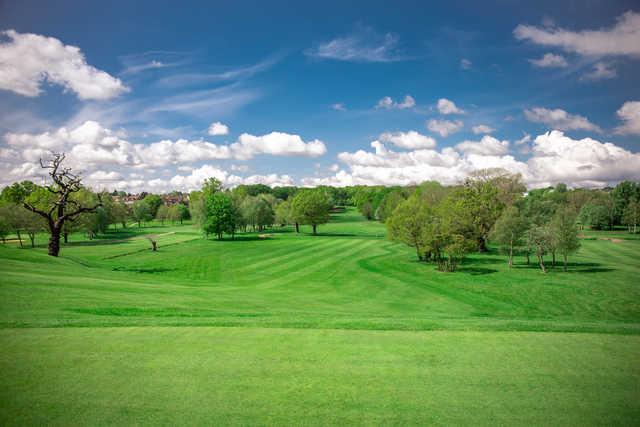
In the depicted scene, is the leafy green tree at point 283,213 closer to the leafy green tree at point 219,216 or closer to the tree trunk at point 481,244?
the leafy green tree at point 219,216

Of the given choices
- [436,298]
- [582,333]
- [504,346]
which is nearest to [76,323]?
[504,346]

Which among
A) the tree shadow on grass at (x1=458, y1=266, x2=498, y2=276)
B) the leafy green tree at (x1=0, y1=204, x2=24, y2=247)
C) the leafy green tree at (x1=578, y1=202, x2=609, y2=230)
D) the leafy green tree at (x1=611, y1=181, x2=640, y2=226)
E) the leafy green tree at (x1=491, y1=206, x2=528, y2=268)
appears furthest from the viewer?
the leafy green tree at (x1=611, y1=181, x2=640, y2=226)

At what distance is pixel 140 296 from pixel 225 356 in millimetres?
11617

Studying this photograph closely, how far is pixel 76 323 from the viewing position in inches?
392

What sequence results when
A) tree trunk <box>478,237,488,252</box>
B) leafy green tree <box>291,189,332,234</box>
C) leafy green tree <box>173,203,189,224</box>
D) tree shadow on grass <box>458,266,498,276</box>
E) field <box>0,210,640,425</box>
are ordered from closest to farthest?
field <box>0,210,640,425</box> → tree shadow on grass <box>458,266,498,276</box> → tree trunk <box>478,237,488,252</box> → leafy green tree <box>291,189,332,234</box> → leafy green tree <box>173,203,189,224</box>

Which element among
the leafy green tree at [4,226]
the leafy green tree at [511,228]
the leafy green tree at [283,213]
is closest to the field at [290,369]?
the leafy green tree at [511,228]

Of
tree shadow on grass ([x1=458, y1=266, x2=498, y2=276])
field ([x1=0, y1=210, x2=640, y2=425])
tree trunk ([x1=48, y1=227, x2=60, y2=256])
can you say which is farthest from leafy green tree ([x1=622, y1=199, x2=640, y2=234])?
tree trunk ([x1=48, y1=227, x2=60, y2=256])

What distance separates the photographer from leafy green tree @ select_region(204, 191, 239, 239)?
72.9 metres

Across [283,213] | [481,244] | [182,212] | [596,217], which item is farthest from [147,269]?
[596,217]

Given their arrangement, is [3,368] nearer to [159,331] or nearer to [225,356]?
[159,331]

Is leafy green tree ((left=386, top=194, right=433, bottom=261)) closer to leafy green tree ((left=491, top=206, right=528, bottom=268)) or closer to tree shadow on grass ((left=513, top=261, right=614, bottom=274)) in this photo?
leafy green tree ((left=491, top=206, right=528, bottom=268))

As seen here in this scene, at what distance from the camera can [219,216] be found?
7344cm

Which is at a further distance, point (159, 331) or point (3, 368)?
point (159, 331)

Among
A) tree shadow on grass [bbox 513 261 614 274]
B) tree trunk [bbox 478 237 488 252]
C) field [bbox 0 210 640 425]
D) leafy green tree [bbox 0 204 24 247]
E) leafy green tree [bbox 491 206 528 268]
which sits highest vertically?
leafy green tree [bbox 0 204 24 247]
